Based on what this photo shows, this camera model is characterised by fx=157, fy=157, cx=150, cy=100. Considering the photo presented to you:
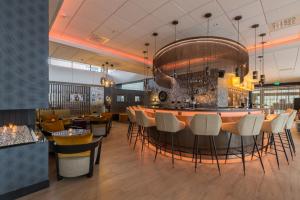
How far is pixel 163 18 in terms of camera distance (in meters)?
3.93

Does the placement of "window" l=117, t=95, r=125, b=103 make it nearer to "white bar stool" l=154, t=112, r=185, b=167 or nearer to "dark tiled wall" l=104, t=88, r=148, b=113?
"dark tiled wall" l=104, t=88, r=148, b=113

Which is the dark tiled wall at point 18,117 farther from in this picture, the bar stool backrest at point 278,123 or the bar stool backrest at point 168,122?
the bar stool backrest at point 278,123

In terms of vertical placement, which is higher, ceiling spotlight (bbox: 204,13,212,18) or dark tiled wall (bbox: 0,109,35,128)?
ceiling spotlight (bbox: 204,13,212,18)

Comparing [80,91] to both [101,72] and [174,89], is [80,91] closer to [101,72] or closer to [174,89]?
[101,72]

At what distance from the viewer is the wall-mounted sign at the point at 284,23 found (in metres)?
3.86

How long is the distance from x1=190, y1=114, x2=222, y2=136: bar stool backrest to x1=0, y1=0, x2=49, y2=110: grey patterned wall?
2.67m

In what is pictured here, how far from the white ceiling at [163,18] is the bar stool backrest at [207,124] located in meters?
2.42

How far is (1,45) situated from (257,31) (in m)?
5.72

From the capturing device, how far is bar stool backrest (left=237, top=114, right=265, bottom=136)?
2.94 meters

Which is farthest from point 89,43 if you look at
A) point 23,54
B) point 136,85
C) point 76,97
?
point 136,85

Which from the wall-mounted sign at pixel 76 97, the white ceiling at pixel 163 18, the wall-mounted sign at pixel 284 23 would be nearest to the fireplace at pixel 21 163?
the white ceiling at pixel 163 18

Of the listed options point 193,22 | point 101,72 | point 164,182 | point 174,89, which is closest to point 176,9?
point 193,22

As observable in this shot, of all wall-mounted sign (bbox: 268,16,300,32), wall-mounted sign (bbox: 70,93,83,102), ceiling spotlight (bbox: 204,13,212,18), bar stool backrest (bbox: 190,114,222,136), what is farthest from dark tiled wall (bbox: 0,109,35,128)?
wall-mounted sign (bbox: 70,93,83,102)

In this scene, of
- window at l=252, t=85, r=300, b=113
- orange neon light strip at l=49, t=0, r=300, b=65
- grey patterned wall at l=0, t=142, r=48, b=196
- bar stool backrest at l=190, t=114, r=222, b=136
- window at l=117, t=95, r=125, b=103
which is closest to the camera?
grey patterned wall at l=0, t=142, r=48, b=196
